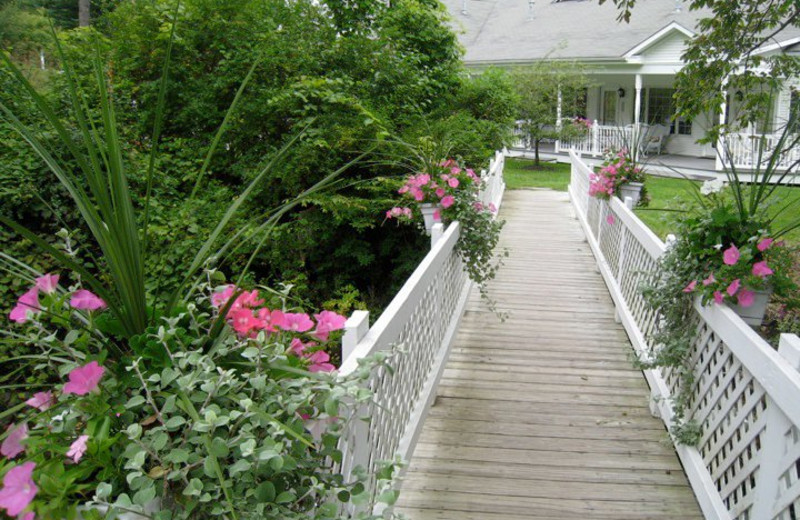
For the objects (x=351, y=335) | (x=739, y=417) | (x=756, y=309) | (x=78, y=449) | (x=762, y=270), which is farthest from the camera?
(x=756, y=309)

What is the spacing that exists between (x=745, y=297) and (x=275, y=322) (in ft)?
7.55

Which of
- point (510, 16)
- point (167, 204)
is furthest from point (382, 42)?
point (510, 16)

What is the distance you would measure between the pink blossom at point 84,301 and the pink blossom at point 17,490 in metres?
0.51

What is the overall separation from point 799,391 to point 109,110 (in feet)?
7.28

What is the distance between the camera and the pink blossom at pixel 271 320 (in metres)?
1.66

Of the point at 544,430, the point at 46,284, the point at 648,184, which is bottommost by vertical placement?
the point at 544,430

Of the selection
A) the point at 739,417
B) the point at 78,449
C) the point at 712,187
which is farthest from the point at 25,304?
the point at 712,187

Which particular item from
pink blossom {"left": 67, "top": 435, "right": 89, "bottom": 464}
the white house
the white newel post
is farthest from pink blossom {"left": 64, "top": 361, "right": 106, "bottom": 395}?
the white house

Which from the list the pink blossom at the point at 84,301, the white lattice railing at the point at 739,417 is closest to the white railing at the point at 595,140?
the white lattice railing at the point at 739,417

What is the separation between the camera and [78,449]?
120 cm

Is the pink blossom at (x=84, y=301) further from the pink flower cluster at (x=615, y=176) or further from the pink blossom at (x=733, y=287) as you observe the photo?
the pink flower cluster at (x=615, y=176)

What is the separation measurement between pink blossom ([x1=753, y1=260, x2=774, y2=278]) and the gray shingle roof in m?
16.7

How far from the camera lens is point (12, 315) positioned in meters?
1.47

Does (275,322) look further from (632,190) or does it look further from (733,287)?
(632,190)
